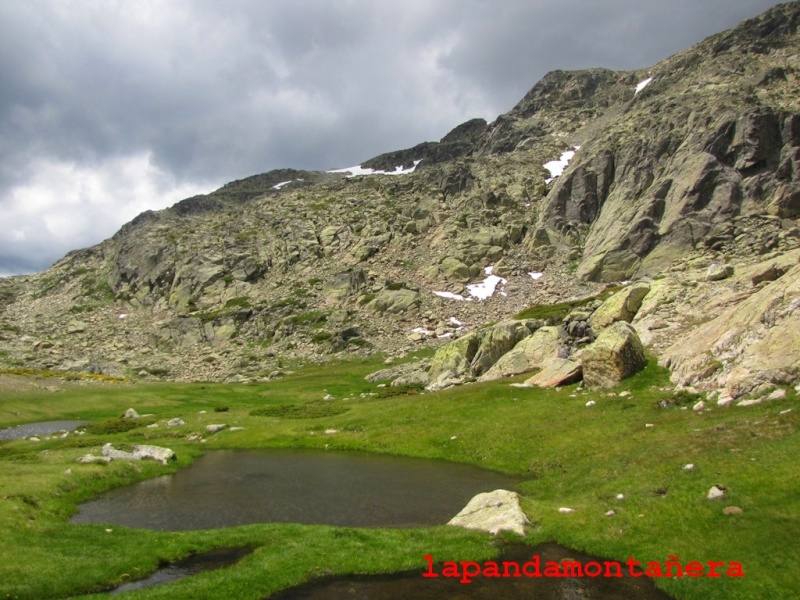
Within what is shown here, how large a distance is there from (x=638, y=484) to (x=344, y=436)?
31.7 m

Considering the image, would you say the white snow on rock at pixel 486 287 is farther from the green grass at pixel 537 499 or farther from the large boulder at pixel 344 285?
the green grass at pixel 537 499

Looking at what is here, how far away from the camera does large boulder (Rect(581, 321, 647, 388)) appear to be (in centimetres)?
4456

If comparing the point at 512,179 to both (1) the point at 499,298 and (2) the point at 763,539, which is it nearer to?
(1) the point at 499,298

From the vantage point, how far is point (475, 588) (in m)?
18.4

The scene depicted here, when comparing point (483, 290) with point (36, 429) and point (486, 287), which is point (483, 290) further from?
point (36, 429)

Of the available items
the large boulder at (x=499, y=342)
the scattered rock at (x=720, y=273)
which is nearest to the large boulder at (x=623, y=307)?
the scattered rock at (x=720, y=273)

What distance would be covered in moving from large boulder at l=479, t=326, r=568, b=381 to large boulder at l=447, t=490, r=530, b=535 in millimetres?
36251

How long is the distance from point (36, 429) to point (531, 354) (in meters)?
65.2

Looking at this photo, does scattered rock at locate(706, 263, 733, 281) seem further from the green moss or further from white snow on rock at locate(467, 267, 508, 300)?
white snow on rock at locate(467, 267, 508, 300)

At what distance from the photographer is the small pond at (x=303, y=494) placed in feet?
95.3

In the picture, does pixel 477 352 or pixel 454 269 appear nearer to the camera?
pixel 477 352

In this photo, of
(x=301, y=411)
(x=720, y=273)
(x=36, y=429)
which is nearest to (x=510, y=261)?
(x=720, y=273)

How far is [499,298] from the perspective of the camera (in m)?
132

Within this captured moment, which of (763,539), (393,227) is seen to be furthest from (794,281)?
(393,227)
